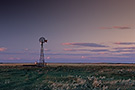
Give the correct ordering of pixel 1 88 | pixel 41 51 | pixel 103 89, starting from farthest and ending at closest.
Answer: pixel 41 51 < pixel 1 88 < pixel 103 89

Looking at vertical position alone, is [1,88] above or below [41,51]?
below

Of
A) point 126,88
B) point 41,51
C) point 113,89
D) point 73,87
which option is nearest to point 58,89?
point 73,87

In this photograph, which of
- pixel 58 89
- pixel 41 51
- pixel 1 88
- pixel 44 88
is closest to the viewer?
pixel 58 89

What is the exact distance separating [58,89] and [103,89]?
17.0 feet

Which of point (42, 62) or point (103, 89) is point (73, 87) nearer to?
point (103, 89)

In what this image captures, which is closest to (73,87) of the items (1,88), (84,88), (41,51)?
(84,88)

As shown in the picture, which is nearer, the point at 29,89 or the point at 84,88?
the point at 84,88

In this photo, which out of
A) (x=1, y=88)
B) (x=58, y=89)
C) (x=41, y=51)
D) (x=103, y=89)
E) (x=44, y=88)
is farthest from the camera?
(x=41, y=51)

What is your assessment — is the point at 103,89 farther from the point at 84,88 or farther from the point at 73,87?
the point at 73,87

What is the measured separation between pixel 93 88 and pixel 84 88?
1.06m

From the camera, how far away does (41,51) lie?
77812 mm

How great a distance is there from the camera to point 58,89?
72.9 ft

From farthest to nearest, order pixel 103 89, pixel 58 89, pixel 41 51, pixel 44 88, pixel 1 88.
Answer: pixel 41 51 → pixel 1 88 → pixel 44 88 → pixel 58 89 → pixel 103 89

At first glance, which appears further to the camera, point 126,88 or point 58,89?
point 58,89
